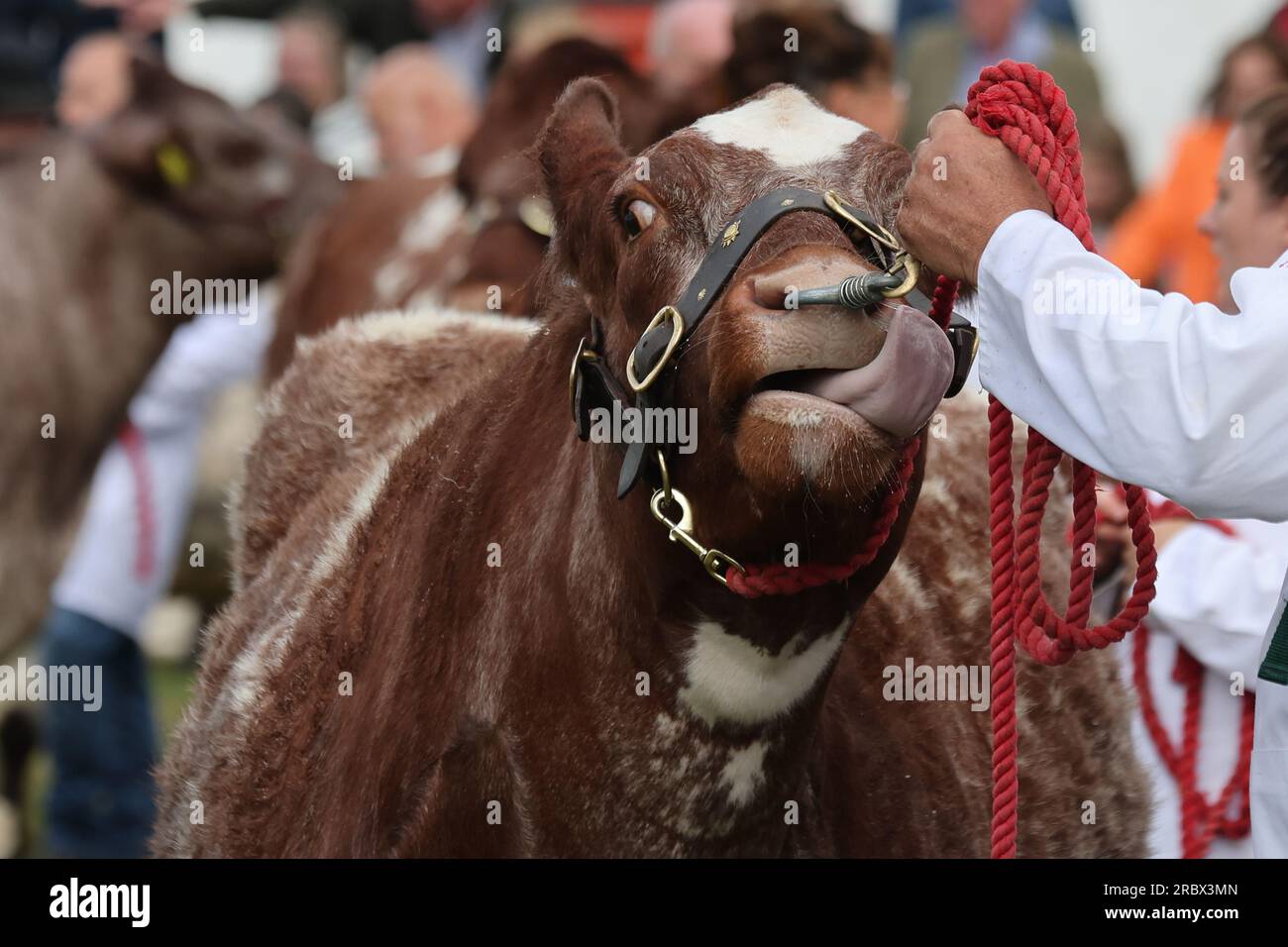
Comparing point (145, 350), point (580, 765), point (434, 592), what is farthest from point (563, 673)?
point (145, 350)

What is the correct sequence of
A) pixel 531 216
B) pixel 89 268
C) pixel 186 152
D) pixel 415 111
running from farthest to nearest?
pixel 415 111
pixel 186 152
pixel 89 268
pixel 531 216

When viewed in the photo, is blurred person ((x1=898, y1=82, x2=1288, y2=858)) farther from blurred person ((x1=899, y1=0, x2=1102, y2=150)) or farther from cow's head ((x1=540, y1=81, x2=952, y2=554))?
blurred person ((x1=899, y1=0, x2=1102, y2=150))

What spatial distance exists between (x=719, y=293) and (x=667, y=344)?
0.42 ft

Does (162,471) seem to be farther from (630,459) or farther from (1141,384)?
(1141,384)

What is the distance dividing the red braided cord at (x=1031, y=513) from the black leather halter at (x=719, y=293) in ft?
0.56

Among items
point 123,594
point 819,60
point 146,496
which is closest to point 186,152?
point 146,496

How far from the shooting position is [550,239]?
139 inches

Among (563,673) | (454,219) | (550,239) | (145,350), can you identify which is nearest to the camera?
(563,673)

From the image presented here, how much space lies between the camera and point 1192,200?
7.79 metres

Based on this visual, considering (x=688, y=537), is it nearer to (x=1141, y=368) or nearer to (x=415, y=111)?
(x=1141, y=368)

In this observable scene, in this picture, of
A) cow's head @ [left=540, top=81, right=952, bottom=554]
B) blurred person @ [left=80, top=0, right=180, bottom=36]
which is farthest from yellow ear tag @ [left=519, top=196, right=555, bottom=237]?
blurred person @ [left=80, top=0, right=180, bottom=36]

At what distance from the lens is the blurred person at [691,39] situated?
28.8ft

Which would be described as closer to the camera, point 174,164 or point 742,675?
point 742,675
